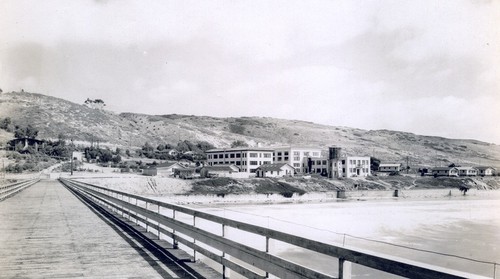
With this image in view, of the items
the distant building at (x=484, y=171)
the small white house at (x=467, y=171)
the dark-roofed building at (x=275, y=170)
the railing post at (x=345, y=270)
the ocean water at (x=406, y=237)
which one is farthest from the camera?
the distant building at (x=484, y=171)

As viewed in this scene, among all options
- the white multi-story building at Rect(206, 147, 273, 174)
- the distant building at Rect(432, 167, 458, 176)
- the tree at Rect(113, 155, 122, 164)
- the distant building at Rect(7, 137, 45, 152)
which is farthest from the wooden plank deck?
the distant building at Rect(432, 167, 458, 176)

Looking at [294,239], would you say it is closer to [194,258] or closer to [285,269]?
[285,269]

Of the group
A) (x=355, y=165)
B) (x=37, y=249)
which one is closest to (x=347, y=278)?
(x=37, y=249)

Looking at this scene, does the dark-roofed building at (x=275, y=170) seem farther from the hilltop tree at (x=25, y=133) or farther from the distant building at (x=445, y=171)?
the hilltop tree at (x=25, y=133)

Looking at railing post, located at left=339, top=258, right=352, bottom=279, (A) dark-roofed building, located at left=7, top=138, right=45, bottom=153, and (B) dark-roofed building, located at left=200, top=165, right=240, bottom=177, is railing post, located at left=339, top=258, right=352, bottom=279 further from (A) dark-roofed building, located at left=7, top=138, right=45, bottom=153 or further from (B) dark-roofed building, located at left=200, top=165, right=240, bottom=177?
(A) dark-roofed building, located at left=7, top=138, right=45, bottom=153

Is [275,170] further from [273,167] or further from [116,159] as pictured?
[116,159]

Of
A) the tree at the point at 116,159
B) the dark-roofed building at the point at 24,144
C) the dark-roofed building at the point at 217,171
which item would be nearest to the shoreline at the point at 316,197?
the dark-roofed building at the point at 217,171
